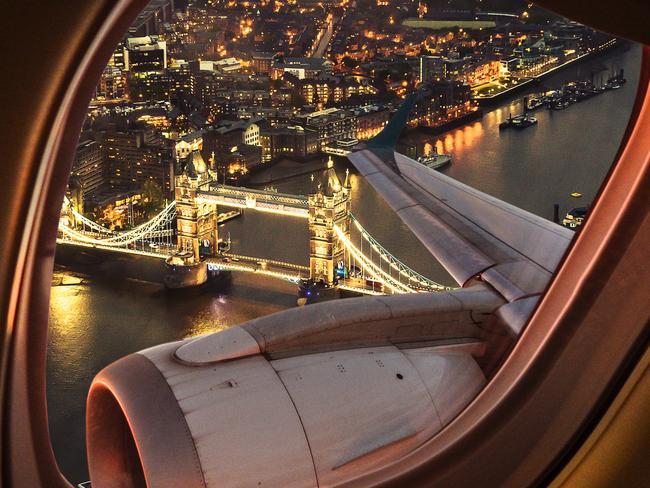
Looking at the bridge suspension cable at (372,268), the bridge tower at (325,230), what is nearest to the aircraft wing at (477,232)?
the bridge suspension cable at (372,268)

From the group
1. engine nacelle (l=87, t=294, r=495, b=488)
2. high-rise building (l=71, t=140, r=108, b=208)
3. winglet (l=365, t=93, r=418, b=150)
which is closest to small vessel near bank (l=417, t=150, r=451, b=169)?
winglet (l=365, t=93, r=418, b=150)

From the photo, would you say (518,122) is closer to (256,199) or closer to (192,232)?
(256,199)

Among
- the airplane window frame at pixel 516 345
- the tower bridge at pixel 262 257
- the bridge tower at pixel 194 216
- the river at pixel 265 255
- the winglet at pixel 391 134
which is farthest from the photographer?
the bridge tower at pixel 194 216

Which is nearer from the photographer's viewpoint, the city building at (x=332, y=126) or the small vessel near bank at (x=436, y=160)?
the small vessel near bank at (x=436, y=160)

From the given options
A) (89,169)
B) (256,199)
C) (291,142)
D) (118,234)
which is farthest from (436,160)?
(89,169)

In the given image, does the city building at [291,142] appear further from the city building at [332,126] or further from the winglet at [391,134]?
the winglet at [391,134]

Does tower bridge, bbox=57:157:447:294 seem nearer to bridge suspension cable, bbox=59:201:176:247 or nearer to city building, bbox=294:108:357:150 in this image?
bridge suspension cable, bbox=59:201:176:247

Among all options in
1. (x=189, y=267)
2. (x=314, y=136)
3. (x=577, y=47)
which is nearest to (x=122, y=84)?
(x=314, y=136)
